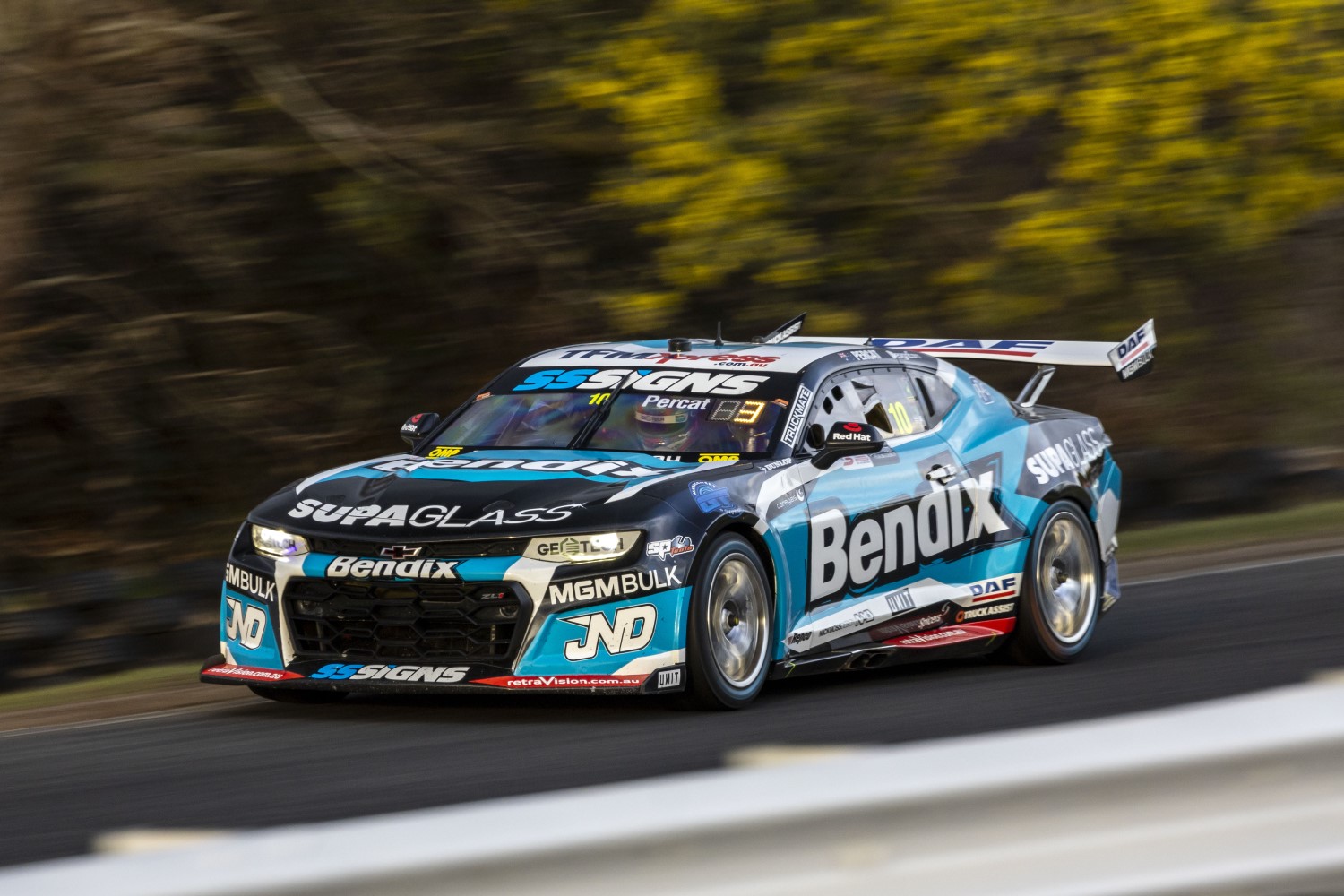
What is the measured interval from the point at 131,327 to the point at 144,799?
33.0 ft

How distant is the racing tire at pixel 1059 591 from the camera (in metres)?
9.60

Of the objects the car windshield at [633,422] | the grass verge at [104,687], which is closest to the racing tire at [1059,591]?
the car windshield at [633,422]

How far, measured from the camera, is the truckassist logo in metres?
8.91

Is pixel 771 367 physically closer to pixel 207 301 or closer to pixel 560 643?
pixel 560 643

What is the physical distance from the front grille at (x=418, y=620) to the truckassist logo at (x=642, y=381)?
1.81 m

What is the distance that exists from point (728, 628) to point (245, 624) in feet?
6.35

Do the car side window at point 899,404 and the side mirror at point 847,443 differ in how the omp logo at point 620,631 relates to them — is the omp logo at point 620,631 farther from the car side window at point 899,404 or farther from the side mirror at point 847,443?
the car side window at point 899,404

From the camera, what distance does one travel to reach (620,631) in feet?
24.5

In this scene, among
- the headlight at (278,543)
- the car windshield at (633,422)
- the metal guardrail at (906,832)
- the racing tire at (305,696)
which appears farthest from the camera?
the car windshield at (633,422)

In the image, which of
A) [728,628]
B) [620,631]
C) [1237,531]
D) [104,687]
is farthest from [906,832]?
[1237,531]

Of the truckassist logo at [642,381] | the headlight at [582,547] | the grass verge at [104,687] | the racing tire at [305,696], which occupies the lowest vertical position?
the grass verge at [104,687]

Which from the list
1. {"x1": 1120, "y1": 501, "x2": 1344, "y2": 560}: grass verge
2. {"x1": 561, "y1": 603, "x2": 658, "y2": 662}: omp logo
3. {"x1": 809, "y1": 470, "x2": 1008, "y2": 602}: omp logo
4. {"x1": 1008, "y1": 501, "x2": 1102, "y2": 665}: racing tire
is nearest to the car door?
{"x1": 809, "y1": 470, "x2": 1008, "y2": 602}: omp logo

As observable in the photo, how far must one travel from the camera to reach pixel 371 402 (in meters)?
17.2

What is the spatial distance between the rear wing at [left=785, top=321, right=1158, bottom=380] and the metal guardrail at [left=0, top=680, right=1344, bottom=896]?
20.8 feet
